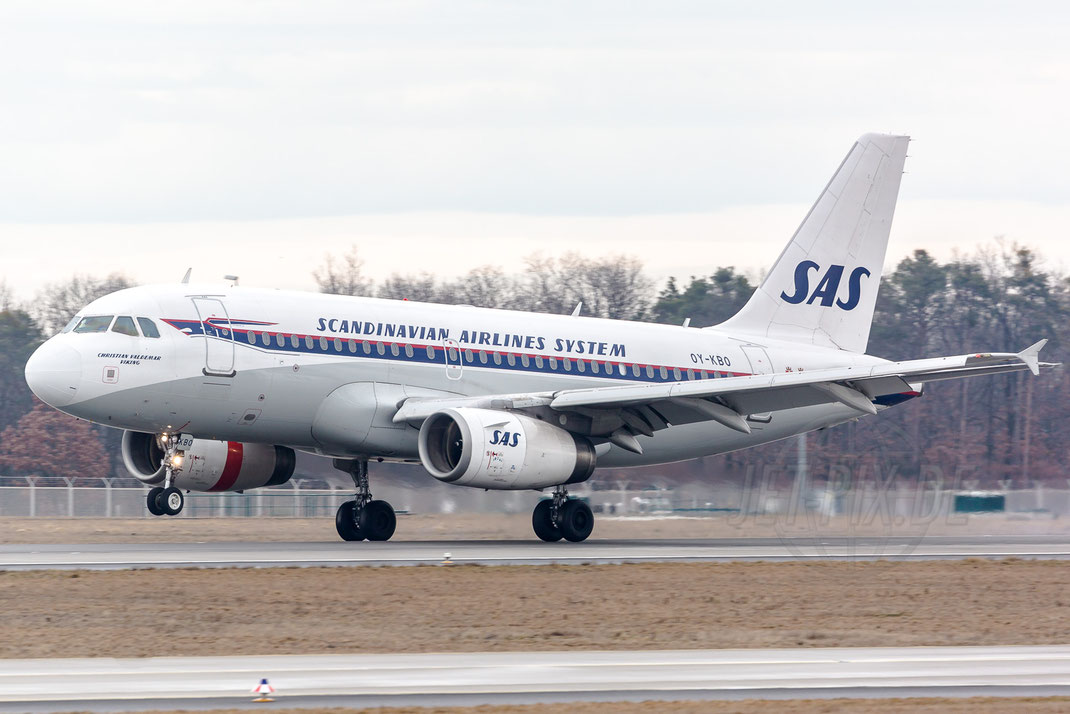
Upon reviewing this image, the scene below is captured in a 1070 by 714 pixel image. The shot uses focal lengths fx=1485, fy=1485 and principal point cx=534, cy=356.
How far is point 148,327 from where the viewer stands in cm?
2514

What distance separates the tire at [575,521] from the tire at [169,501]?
706cm

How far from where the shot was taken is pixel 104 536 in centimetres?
3088

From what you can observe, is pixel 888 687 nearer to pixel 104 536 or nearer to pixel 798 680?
pixel 798 680

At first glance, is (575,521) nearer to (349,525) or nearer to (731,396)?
(731,396)

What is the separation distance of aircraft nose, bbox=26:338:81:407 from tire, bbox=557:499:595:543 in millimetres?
9054

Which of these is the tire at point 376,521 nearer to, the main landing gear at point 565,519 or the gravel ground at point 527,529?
the gravel ground at point 527,529

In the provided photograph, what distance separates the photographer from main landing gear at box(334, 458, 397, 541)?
2842 cm

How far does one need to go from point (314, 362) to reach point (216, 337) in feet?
5.97

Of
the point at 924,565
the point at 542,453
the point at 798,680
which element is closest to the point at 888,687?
the point at 798,680

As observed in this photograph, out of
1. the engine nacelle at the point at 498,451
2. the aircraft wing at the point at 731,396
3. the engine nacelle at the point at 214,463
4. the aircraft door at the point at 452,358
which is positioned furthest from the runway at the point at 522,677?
the engine nacelle at the point at 214,463

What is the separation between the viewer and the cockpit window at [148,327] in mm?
25078

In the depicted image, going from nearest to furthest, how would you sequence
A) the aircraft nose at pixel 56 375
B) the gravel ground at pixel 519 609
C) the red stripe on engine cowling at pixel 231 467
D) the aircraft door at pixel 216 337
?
the gravel ground at pixel 519 609
the aircraft nose at pixel 56 375
the aircraft door at pixel 216 337
the red stripe on engine cowling at pixel 231 467

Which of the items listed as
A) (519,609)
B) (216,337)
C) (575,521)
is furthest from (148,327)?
(519,609)

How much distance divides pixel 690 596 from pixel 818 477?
355 inches
